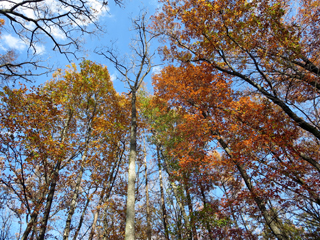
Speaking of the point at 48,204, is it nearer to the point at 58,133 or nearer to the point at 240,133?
the point at 58,133

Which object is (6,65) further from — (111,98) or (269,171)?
(269,171)

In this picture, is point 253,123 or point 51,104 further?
point 51,104

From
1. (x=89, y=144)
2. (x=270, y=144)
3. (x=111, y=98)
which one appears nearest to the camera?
(x=270, y=144)

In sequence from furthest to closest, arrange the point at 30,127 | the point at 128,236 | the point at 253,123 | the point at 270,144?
the point at 30,127 → the point at 253,123 → the point at 270,144 → the point at 128,236

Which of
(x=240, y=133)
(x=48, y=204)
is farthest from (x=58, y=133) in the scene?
(x=240, y=133)

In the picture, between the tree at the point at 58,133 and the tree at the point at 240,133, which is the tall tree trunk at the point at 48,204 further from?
the tree at the point at 240,133

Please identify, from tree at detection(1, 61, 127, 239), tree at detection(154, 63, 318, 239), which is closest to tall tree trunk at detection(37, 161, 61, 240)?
tree at detection(1, 61, 127, 239)

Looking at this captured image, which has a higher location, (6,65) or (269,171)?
(6,65)

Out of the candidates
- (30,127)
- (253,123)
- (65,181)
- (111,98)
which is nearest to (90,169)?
(65,181)

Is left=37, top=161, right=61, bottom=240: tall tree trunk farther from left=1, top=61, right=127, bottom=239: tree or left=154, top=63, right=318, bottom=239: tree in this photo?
left=154, top=63, right=318, bottom=239: tree

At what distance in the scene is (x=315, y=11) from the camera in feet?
19.3

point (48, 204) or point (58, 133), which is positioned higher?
point (58, 133)

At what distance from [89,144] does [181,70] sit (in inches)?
301

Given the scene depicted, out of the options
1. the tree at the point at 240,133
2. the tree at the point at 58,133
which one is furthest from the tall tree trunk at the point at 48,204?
the tree at the point at 240,133
